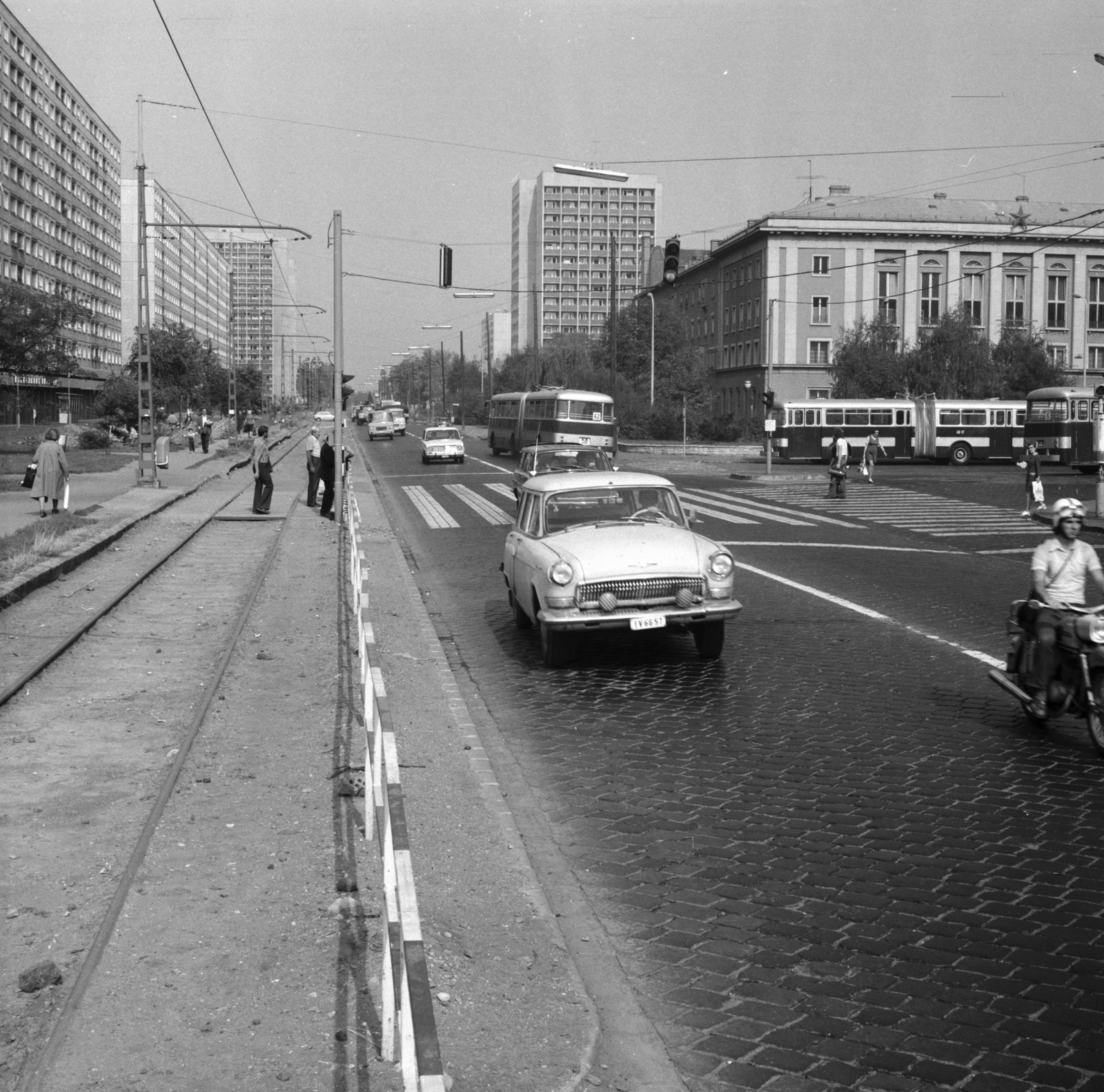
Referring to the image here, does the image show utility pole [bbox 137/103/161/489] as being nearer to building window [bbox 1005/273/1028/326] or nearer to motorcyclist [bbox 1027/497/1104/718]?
motorcyclist [bbox 1027/497/1104/718]

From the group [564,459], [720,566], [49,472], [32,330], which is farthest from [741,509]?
[32,330]

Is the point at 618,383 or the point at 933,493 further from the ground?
the point at 618,383

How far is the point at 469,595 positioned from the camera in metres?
16.0

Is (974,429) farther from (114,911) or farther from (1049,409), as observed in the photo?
(114,911)

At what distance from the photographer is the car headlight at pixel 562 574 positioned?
35.4 feet

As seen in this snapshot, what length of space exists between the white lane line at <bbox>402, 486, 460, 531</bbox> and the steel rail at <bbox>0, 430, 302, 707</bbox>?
504cm

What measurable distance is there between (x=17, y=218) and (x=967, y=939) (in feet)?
326

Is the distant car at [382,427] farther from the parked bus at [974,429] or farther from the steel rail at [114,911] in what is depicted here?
the steel rail at [114,911]

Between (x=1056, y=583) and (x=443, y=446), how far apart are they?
147ft

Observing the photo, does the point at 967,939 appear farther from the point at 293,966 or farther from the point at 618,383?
the point at 618,383

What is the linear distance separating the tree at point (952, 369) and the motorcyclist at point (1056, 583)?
6051 cm

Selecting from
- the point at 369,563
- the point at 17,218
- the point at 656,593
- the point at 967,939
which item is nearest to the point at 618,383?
the point at 17,218

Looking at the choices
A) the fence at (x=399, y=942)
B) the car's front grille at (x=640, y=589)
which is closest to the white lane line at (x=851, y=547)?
the car's front grille at (x=640, y=589)

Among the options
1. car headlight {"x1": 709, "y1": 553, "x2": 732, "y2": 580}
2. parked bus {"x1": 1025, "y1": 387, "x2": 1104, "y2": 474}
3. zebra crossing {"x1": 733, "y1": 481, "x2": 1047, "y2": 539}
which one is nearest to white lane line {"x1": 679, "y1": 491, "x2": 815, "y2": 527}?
zebra crossing {"x1": 733, "y1": 481, "x2": 1047, "y2": 539}
